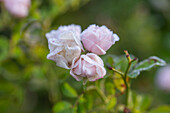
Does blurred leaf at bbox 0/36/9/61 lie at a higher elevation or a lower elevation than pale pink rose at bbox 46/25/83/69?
higher

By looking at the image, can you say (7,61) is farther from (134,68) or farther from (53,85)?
(134,68)

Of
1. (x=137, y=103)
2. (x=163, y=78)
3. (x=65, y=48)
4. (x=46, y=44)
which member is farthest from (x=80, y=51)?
(x=163, y=78)

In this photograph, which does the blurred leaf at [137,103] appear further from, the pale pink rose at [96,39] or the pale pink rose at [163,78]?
the pale pink rose at [163,78]

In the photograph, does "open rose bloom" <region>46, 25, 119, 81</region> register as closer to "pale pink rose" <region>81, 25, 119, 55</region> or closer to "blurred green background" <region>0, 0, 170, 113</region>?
"pale pink rose" <region>81, 25, 119, 55</region>

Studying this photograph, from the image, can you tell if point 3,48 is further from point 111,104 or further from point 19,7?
point 111,104

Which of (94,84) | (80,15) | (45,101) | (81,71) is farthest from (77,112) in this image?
(80,15)

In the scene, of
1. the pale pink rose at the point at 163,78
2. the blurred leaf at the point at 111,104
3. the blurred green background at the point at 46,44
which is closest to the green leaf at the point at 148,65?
the blurred leaf at the point at 111,104

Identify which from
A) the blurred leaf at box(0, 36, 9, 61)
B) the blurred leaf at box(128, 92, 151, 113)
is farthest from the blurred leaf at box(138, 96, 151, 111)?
the blurred leaf at box(0, 36, 9, 61)
